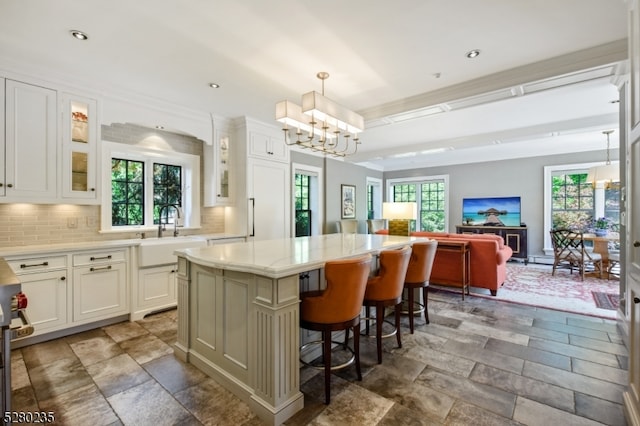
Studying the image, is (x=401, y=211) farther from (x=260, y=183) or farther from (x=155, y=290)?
(x=155, y=290)

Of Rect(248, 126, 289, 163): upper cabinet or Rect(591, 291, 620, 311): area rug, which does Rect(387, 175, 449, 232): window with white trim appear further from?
Rect(248, 126, 289, 163): upper cabinet

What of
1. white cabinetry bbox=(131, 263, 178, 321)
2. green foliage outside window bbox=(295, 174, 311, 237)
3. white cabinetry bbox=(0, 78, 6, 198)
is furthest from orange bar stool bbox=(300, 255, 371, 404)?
green foliage outside window bbox=(295, 174, 311, 237)

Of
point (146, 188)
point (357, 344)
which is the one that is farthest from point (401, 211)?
point (146, 188)

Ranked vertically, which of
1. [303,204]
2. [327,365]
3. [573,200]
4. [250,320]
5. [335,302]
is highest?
[573,200]

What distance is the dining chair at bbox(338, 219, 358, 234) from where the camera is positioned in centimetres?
743

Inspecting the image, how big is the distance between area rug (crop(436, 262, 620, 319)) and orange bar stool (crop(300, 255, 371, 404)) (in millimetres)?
3300

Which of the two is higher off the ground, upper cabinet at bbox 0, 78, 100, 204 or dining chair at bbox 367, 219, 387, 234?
upper cabinet at bbox 0, 78, 100, 204

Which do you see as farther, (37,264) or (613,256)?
(613,256)

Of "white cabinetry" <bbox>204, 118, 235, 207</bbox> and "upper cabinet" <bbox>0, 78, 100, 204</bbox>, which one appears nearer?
"upper cabinet" <bbox>0, 78, 100, 204</bbox>

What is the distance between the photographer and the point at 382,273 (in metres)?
2.53

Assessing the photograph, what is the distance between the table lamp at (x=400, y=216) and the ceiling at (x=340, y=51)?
1246mm

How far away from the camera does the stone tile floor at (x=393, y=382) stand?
1922 mm

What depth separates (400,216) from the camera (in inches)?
165

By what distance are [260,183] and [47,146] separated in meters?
2.60
